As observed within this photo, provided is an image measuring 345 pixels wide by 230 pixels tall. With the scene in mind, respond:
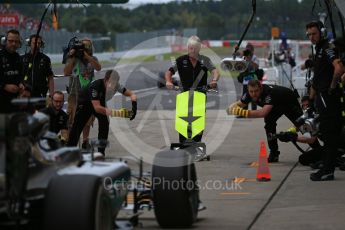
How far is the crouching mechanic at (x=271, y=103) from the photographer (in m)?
14.2

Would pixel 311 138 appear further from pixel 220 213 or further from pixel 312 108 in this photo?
pixel 220 213

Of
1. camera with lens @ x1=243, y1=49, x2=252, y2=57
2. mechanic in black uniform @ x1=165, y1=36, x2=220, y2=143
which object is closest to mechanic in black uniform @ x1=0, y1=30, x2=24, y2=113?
mechanic in black uniform @ x1=165, y1=36, x2=220, y2=143

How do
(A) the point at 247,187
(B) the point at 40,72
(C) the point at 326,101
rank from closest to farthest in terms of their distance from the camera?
(A) the point at 247,187 < (C) the point at 326,101 < (B) the point at 40,72

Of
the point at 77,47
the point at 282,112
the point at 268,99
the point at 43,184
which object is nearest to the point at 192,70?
the point at 268,99

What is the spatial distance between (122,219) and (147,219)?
0.88m

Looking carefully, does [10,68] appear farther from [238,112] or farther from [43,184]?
[43,184]

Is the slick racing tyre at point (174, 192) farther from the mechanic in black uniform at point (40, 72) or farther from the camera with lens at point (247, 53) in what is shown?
the camera with lens at point (247, 53)

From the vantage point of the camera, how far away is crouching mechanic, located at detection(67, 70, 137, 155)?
45.5 ft

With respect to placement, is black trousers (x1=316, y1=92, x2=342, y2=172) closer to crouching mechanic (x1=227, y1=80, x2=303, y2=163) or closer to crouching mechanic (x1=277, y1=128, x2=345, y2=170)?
crouching mechanic (x1=277, y1=128, x2=345, y2=170)

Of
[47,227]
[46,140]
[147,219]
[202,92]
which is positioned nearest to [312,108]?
[202,92]

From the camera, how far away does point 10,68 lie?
44.0 ft

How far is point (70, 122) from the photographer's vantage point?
Result: 15.8 metres

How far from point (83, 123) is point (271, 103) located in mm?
2624

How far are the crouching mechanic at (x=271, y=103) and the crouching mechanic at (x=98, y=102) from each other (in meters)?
1.61
